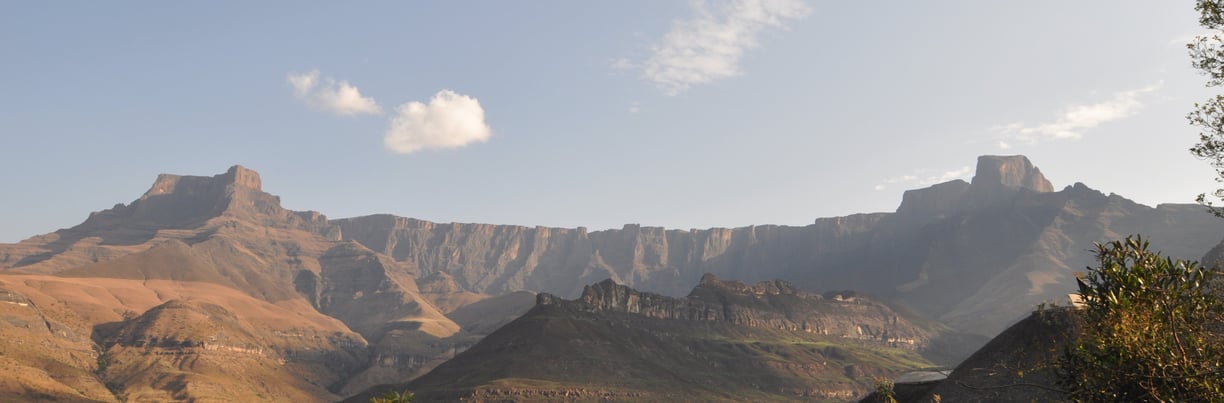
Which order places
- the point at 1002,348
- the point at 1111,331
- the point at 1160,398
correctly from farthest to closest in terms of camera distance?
the point at 1002,348 < the point at 1111,331 < the point at 1160,398

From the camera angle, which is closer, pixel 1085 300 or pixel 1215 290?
pixel 1085 300

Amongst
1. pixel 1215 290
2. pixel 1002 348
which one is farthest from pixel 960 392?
pixel 1215 290

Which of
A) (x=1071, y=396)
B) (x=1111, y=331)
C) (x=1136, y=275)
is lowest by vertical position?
(x=1071, y=396)

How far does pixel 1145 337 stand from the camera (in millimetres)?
22500

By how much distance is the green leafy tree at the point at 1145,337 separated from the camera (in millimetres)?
21719

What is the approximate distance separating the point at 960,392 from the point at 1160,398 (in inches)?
1959

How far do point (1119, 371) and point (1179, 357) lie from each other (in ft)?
4.80

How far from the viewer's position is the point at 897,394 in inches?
3159

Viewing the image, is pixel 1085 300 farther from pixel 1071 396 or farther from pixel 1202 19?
pixel 1202 19

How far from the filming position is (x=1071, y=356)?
80.4ft

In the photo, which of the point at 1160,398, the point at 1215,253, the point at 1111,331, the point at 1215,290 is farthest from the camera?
the point at 1215,253

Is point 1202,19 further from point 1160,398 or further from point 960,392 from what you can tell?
point 960,392

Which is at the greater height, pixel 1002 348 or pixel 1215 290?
pixel 1215 290

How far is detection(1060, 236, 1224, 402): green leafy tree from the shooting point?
71.3ft
